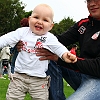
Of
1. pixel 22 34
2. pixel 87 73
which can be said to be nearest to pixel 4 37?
pixel 22 34

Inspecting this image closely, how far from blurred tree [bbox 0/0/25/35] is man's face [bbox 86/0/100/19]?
37.0 metres

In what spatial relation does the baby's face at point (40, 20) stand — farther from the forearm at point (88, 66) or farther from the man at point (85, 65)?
the forearm at point (88, 66)

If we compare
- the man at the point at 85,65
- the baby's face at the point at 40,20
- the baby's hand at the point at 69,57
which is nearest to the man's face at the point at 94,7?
the man at the point at 85,65

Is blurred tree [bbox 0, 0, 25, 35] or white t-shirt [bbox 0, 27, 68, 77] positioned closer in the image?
white t-shirt [bbox 0, 27, 68, 77]

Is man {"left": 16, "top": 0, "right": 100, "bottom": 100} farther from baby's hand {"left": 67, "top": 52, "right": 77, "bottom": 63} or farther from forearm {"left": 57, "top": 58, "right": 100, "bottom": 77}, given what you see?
baby's hand {"left": 67, "top": 52, "right": 77, "bottom": 63}

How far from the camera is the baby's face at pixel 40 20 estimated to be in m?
4.01

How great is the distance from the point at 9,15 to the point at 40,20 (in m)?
38.0

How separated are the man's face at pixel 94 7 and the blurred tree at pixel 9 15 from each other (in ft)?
122

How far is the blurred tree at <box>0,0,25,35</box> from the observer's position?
41031 millimetres

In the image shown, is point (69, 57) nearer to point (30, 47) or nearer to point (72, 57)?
point (72, 57)

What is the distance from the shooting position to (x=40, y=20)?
4008 millimetres

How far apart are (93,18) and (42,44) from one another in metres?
0.66

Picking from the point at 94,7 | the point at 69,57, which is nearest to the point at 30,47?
the point at 69,57

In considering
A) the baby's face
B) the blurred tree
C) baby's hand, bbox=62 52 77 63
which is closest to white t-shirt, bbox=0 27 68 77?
the baby's face
